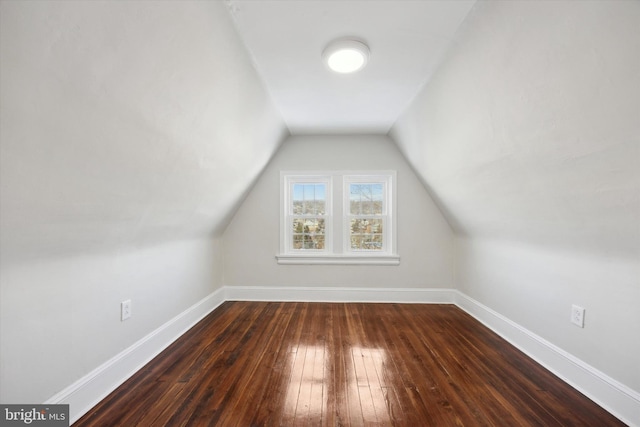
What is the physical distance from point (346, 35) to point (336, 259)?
2.70 m

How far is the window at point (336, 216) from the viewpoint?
12.7ft

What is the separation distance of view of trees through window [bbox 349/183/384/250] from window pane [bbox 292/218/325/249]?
431 mm

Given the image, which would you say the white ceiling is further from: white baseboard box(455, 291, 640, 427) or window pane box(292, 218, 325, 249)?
white baseboard box(455, 291, 640, 427)

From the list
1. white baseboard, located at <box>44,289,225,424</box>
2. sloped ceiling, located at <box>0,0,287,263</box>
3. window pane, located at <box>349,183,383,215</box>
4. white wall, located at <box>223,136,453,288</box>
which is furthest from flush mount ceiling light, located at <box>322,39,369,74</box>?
white baseboard, located at <box>44,289,225,424</box>

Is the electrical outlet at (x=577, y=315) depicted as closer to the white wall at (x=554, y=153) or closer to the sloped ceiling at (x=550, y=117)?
the white wall at (x=554, y=153)

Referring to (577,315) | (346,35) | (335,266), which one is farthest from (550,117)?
(335,266)

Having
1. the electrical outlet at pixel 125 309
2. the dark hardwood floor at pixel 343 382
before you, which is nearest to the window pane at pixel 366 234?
the dark hardwood floor at pixel 343 382

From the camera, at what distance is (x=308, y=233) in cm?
400

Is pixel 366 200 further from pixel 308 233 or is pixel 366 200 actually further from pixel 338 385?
pixel 338 385

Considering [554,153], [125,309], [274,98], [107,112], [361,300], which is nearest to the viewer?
[107,112]

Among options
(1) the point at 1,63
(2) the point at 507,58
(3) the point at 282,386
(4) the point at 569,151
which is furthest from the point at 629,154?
(1) the point at 1,63

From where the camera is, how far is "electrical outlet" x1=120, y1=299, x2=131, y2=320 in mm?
2031

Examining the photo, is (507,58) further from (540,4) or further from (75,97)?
(75,97)

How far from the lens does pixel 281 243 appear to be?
153 inches
